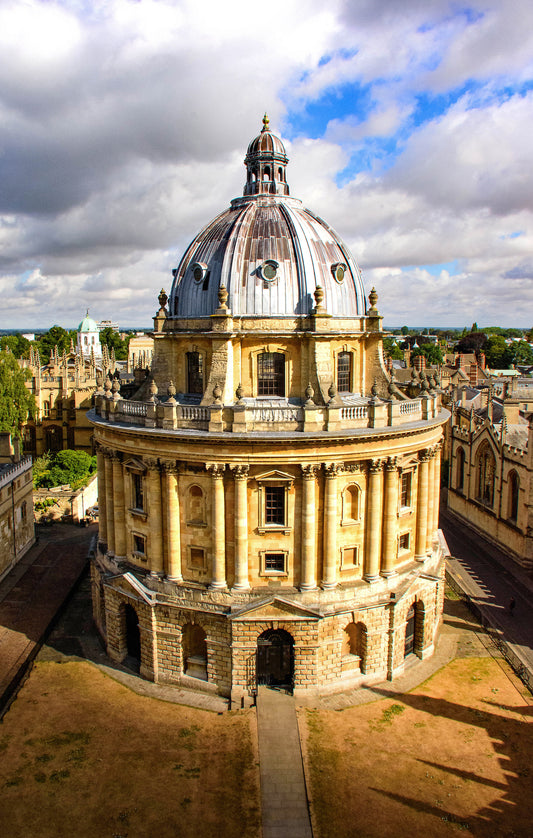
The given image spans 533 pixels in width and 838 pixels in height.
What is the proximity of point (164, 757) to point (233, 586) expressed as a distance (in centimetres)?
835

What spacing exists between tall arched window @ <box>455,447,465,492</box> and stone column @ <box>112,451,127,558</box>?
3961 cm

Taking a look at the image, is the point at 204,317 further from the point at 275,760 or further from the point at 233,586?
the point at 275,760

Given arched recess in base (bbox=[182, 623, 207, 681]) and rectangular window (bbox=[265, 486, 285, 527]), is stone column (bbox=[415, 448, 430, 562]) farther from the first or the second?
arched recess in base (bbox=[182, 623, 207, 681])

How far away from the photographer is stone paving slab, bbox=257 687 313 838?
23.7 m

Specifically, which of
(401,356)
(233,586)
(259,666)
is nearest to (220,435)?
(233,586)

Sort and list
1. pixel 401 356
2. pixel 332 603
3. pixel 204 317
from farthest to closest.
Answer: pixel 401 356 < pixel 204 317 < pixel 332 603

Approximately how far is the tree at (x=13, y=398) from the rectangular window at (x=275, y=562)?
172 feet

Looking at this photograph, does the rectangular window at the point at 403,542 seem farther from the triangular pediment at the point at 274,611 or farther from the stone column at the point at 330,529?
the triangular pediment at the point at 274,611

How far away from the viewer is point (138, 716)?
30438 millimetres

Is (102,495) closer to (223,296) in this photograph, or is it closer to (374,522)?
(223,296)

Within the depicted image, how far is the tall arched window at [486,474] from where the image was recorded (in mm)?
56062

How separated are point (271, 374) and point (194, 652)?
1622cm

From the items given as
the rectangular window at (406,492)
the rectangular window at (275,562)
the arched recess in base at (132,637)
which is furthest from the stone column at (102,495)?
the rectangular window at (406,492)

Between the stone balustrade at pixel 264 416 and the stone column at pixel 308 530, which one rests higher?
the stone balustrade at pixel 264 416
